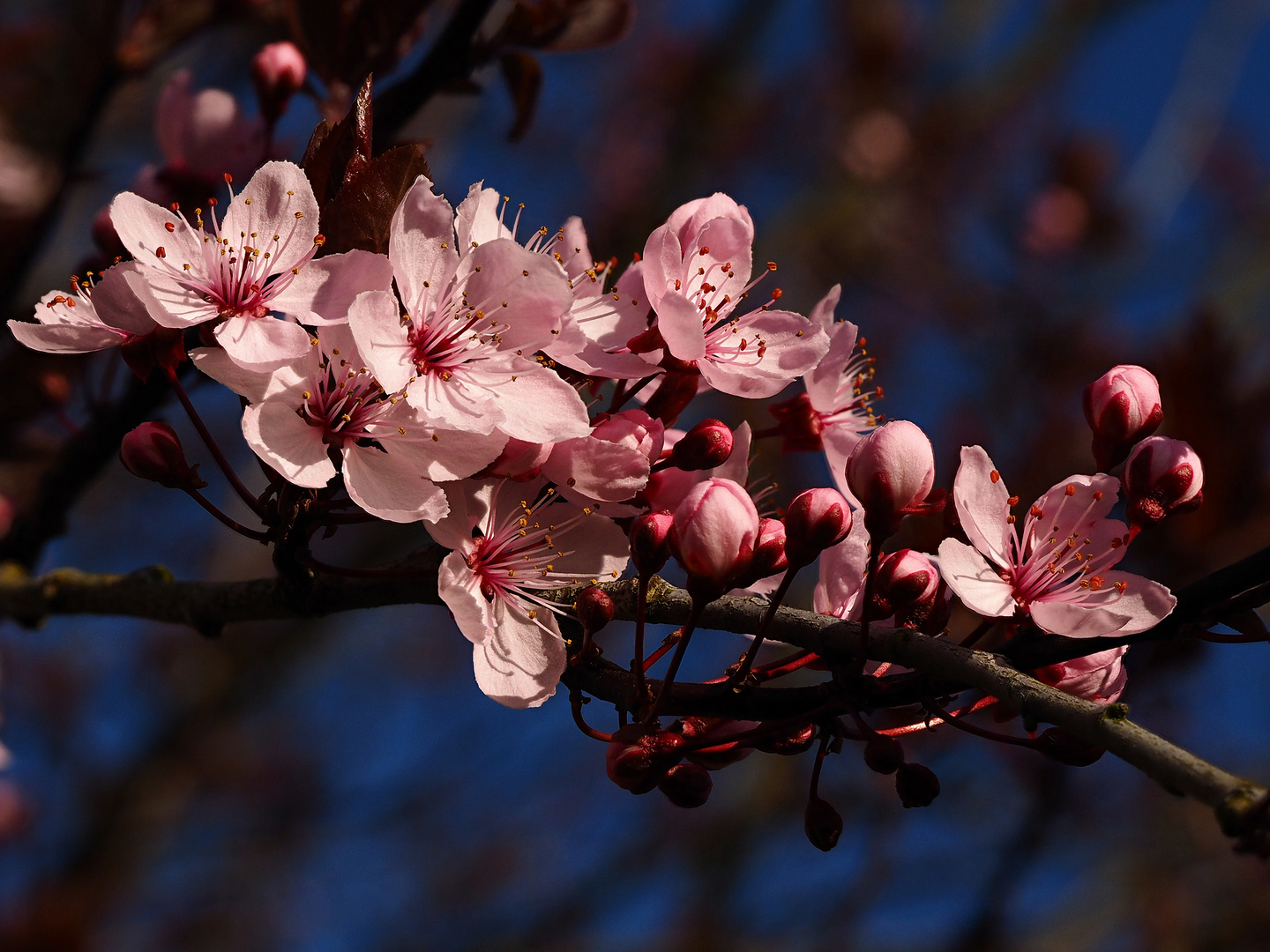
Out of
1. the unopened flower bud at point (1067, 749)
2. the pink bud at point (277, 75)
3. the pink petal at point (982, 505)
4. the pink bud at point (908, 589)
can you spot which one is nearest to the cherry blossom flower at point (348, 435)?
the pink bud at point (908, 589)

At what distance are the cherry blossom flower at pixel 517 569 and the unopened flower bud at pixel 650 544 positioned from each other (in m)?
0.10

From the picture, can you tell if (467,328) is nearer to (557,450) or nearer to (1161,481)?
(557,450)

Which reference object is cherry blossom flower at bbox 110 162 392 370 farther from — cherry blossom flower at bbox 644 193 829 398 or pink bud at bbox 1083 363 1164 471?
pink bud at bbox 1083 363 1164 471

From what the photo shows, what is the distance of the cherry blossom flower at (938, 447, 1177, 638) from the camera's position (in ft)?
4.15

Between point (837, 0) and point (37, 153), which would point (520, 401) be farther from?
point (837, 0)

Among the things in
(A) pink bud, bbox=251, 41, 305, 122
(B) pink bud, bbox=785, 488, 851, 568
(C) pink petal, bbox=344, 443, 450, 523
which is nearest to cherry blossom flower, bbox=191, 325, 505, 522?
(C) pink petal, bbox=344, 443, 450, 523

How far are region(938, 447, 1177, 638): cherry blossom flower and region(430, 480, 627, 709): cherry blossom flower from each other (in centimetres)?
48

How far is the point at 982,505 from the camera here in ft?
4.76

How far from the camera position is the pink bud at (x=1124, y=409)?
1.44 meters

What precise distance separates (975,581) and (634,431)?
47cm

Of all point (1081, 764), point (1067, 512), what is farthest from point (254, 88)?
point (1081, 764)

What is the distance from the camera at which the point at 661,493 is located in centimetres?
148

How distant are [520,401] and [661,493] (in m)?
0.24

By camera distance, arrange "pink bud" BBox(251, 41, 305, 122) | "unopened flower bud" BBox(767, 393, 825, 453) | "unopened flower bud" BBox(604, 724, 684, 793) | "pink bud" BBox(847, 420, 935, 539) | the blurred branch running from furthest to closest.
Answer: "pink bud" BBox(251, 41, 305, 122) < "unopened flower bud" BBox(767, 393, 825, 453) < "pink bud" BBox(847, 420, 935, 539) < "unopened flower bud" BBox(604, 724, 684, 793) < the blurred branch
